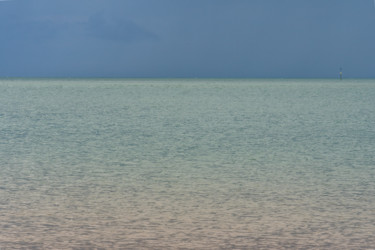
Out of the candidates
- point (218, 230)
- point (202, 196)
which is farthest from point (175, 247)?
point (202, 196)

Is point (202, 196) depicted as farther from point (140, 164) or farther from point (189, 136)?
point (189, 136)

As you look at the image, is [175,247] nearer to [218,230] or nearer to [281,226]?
[218,230]

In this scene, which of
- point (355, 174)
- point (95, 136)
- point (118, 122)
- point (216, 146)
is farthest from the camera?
point (118, 122)

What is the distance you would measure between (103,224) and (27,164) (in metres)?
3.69

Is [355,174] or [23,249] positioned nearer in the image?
[23,249]

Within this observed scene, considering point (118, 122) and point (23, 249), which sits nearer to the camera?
point (23, 249)

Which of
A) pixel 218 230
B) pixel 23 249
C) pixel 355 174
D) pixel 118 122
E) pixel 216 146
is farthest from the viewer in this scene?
pixel 118 122

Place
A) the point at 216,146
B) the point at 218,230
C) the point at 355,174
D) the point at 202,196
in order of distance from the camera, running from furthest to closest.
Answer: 1. the point at 216,146
2. the point at 355,174
3. the point at 202,196
4. the point at 218,230

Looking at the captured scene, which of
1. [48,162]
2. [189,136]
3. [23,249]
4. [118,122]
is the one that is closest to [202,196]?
[23,249]

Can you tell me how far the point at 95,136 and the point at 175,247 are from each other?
326 inches

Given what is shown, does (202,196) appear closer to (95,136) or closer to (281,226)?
(281,226)

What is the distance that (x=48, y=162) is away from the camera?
8.09 m

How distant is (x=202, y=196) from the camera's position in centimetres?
570

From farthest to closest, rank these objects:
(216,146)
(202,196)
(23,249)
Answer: (216,146)
(202,196)
(23,249)
